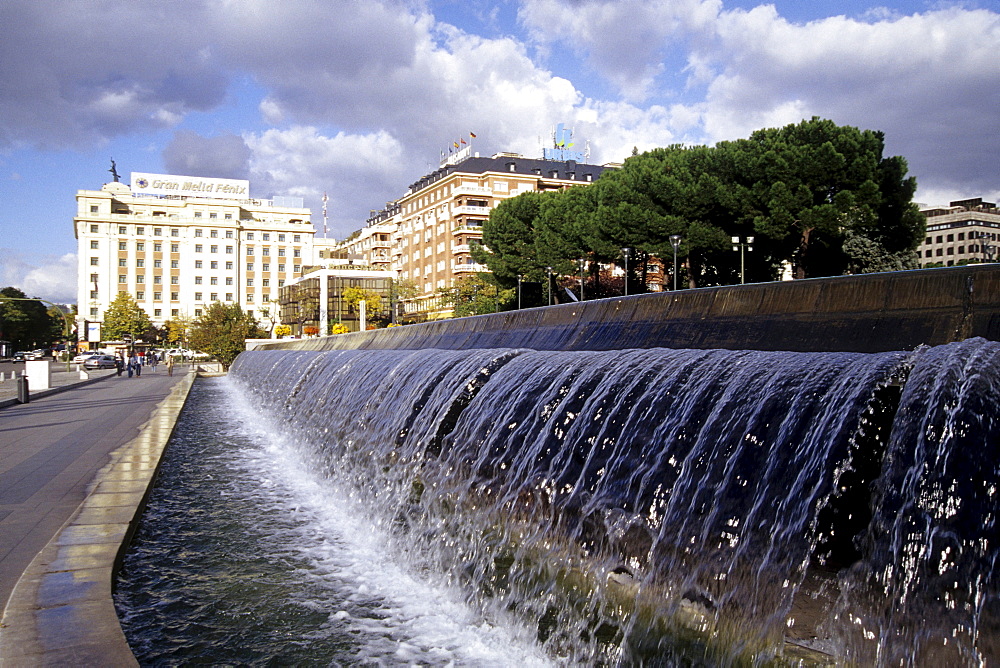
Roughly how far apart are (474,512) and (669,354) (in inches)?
68.8

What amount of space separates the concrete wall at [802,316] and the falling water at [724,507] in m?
0.92

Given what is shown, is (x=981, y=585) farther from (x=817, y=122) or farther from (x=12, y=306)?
(x=12, y=306)

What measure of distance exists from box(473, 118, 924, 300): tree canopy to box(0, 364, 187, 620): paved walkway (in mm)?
28395

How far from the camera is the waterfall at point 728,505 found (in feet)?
8.89

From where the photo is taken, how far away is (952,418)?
9.55 ft

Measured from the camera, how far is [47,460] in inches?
385

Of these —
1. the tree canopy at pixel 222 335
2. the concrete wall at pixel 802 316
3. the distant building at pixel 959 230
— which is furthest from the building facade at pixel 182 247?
the concrete wall at pixel 802 316

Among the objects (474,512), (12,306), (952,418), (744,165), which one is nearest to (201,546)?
(474,512)

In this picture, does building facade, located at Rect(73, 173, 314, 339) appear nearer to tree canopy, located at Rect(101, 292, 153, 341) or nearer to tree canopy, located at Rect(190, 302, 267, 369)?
tree canopy, located at Rect(101, 292, 153, 341)

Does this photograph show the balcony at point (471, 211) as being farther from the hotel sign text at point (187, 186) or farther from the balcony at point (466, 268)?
the hotel sign text at point (187, 186)

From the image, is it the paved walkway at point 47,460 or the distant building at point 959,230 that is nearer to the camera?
the paved walkway at point 47,460

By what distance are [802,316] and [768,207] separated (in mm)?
33411

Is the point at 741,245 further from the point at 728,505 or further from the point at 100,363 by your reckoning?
the point at 100,363

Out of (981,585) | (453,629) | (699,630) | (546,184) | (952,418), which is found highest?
(546,184)
